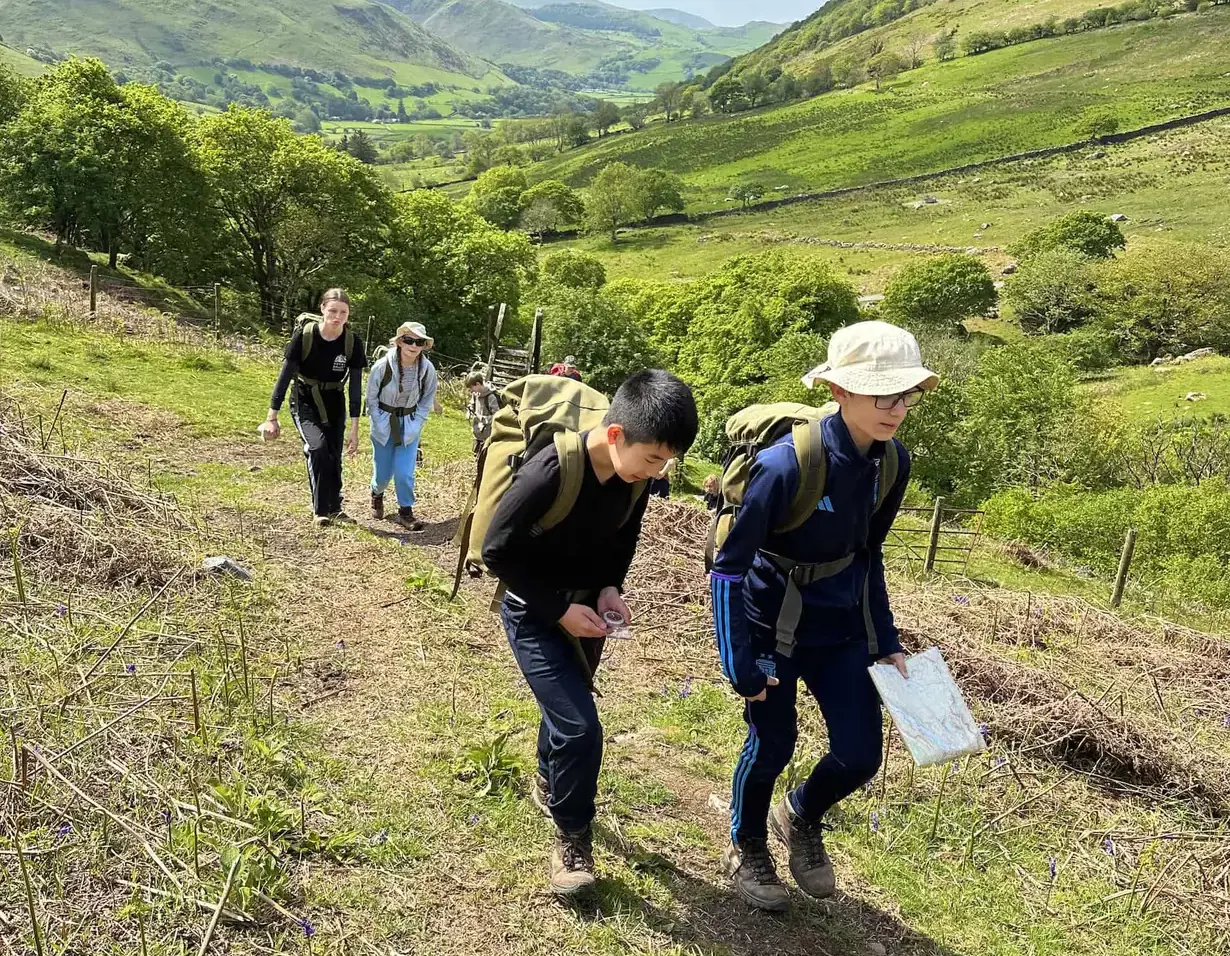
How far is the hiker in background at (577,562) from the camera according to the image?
298 centimetres

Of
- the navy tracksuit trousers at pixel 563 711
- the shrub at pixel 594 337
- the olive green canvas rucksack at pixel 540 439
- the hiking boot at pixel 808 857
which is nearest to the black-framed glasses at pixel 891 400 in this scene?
the olive green canvas rucksack at pixel 540 439

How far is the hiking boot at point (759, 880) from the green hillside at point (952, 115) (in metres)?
111

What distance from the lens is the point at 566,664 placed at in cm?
342

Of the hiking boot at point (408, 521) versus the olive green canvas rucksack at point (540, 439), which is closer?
the olive green canvas rucksack at point (540, 439)

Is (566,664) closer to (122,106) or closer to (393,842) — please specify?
(393,842)

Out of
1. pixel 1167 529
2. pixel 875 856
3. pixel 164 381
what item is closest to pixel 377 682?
pixel 875 856

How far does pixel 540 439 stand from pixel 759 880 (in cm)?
220

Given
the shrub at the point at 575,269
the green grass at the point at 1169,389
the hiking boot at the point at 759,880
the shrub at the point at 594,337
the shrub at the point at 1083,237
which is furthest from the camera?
the shrub at the point at 1083,237

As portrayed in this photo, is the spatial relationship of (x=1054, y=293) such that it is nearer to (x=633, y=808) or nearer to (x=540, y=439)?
(x=633, y=808)

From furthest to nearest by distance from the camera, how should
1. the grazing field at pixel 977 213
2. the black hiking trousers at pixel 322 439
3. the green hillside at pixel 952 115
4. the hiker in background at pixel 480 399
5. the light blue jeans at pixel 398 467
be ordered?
the green hillside at pixel 952 115
the grazing field at pixel 977 213
the hiker in background at pixel 480 399
the light blue jeans at pixel 398 467
the black hiking trousers at pixel 322 439

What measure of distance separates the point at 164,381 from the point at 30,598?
384 inches

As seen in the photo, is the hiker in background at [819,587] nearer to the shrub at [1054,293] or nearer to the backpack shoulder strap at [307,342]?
the backpack shoulder strap at [307,342]

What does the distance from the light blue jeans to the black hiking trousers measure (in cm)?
42

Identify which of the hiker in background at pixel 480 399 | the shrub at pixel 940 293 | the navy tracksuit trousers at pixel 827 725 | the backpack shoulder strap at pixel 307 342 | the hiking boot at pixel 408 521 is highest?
the shrub at pixel 940 293
